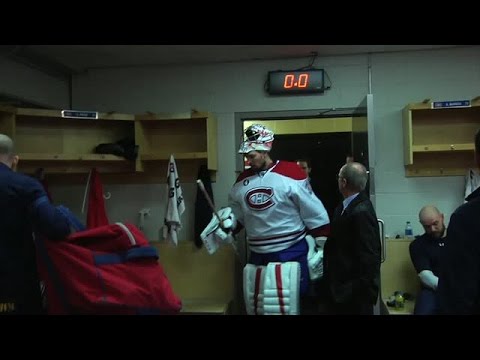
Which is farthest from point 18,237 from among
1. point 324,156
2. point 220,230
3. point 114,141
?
point 324,156

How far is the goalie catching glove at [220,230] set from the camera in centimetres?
301

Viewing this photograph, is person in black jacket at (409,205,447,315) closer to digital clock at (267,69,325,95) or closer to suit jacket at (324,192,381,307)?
suit jacket at (324,192,381,307)

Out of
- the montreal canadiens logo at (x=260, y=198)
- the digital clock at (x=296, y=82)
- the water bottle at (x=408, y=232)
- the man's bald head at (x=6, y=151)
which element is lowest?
the water bottle at (x=408, y=232)

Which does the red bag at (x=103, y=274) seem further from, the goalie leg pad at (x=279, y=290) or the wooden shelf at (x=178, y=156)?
the wooden shelf at (x=178, y=156)

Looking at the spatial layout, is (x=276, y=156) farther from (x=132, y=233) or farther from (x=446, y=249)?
(x=446, y=249)

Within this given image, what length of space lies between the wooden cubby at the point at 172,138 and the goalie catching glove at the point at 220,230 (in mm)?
683

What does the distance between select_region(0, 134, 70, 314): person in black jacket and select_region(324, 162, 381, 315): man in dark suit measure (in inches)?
55.4

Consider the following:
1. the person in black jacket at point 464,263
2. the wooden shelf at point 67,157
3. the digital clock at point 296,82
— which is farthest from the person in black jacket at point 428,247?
the wooden shelf at point 67,157

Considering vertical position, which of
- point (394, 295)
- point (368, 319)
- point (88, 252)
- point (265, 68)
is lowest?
point (394, 295)

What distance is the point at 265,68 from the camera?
3826 mm

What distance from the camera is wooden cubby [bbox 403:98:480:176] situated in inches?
141

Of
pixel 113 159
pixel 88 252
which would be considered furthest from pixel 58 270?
pixel 113 159

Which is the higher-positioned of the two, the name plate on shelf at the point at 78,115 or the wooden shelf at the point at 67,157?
the name plate on shelf at the point at 78,115

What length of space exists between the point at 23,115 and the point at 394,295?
306cm
